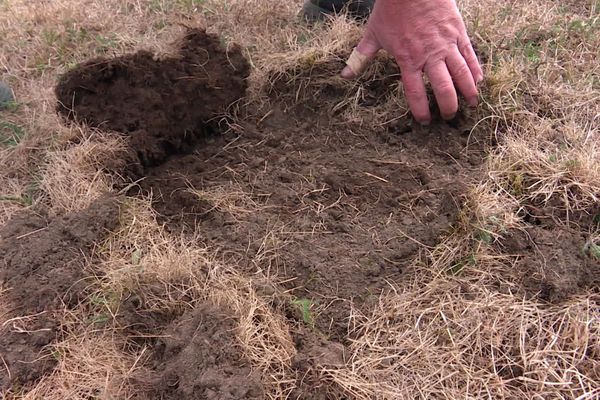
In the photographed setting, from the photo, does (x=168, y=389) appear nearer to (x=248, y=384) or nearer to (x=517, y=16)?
(x=248, y=384)

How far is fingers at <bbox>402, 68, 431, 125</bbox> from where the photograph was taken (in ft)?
6.43

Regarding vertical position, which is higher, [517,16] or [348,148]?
[517,16]

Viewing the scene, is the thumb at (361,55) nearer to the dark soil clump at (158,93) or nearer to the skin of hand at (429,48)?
the skin of hand at (429,48)

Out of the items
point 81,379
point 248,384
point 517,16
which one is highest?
point 517,16

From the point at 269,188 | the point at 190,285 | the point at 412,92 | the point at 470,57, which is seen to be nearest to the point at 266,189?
the point at 269,188

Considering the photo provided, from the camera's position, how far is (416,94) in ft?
6.48

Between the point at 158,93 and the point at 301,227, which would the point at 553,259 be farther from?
the point at 158,93

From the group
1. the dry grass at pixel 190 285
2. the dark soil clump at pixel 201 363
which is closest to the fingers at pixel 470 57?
the dry grass at pixel 190 285

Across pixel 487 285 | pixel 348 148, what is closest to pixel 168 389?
pixel 487 285

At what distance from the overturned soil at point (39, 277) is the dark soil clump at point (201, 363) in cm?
34

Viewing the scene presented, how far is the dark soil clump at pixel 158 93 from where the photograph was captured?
2178mm

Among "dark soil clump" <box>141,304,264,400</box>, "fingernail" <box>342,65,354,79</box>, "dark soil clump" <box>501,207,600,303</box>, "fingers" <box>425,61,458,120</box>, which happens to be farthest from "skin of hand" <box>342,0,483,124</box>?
"dark soil clump" <box>141,304,264,400</box>

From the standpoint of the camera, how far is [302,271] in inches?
65.5

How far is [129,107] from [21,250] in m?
0.75
